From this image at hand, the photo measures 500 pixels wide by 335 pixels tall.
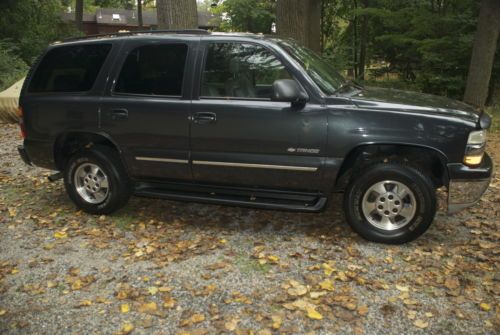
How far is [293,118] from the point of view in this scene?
438 centimetres

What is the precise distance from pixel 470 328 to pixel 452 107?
2.16 meters

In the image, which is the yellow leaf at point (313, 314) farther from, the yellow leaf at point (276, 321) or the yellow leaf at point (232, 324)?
the yellow leaf at point (232, 324)

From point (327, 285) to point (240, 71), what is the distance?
7.55 feet

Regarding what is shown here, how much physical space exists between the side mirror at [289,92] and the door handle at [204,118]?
2.33 ft

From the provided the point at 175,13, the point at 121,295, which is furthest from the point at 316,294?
the point at 175,13

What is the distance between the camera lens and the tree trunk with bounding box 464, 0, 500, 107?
895cm

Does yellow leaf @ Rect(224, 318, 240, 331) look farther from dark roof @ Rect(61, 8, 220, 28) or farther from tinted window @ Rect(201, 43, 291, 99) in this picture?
dark roof @ Rect(61, 8, 220, 28)

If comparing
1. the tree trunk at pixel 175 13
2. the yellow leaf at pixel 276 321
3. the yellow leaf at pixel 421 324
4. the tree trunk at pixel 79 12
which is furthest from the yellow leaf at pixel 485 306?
the tree trunk at pixel 79 12

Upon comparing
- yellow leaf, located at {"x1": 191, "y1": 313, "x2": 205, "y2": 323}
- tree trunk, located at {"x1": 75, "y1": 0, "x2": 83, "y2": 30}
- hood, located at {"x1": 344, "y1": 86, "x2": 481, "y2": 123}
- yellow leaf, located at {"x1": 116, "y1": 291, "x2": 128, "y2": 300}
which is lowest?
yellow leaf, located at {"x1": 116, "y1": 291, "x2": 128, "y2": 300}

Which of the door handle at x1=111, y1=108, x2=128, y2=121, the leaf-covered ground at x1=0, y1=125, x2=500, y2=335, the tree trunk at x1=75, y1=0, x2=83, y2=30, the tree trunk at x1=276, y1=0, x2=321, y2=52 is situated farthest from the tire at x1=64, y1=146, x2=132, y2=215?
the tree trunk at x1=75, y1=0, x2=83, y2=30

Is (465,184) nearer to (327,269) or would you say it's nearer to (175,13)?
(327,269)

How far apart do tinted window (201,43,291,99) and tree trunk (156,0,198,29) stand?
358 centimetres

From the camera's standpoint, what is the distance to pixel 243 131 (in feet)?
15.0

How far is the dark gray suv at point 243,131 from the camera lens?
13.9ft
